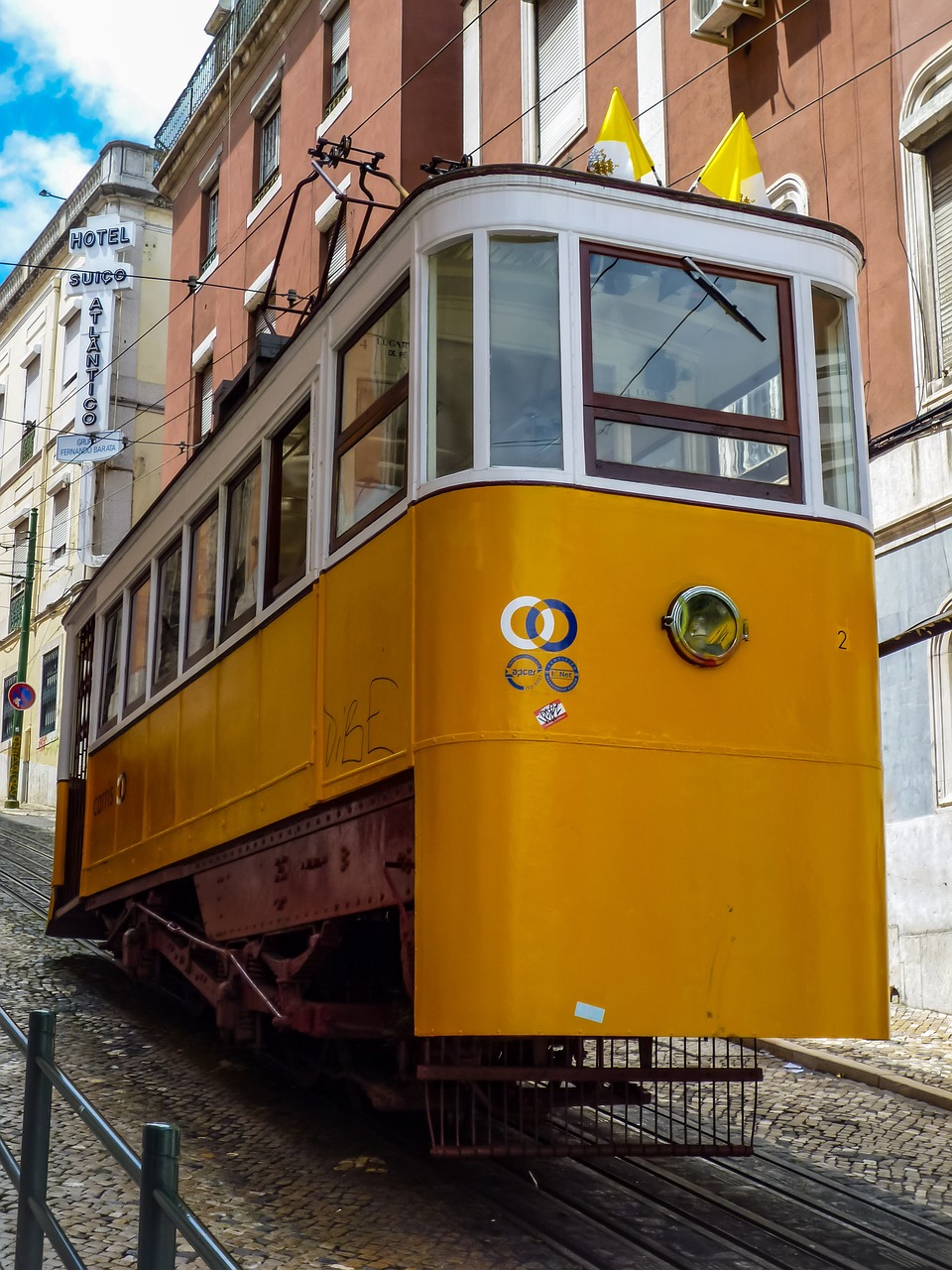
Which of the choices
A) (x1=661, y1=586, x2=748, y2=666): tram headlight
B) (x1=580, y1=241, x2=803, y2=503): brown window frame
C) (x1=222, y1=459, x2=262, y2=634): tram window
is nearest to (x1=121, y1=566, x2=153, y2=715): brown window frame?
(x1=222, y1=459, x2=262, y2=634): tram window

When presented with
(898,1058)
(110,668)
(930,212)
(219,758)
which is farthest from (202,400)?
(898,1058)

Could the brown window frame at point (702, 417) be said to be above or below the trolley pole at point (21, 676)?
below

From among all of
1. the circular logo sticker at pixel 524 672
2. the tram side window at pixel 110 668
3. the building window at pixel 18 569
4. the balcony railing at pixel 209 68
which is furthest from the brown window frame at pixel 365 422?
the building window at pixel 18 569

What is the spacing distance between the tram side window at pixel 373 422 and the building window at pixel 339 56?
15.4 metres

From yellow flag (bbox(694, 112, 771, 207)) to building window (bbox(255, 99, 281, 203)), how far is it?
16.7 m

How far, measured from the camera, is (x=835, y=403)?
239 inches

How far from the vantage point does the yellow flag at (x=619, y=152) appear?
20.8 feet

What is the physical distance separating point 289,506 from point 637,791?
2.52m

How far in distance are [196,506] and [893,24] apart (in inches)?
273

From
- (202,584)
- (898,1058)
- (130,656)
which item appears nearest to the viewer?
(202,584)

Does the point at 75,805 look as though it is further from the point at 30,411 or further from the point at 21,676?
the point at 30,411

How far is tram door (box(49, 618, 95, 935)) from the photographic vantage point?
11.6 m

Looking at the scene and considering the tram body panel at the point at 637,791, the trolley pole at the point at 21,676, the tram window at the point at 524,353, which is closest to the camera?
the tram body panel at the point at 637,791

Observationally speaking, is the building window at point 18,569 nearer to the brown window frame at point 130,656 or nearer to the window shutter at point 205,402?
the window shutter at point 205,402
